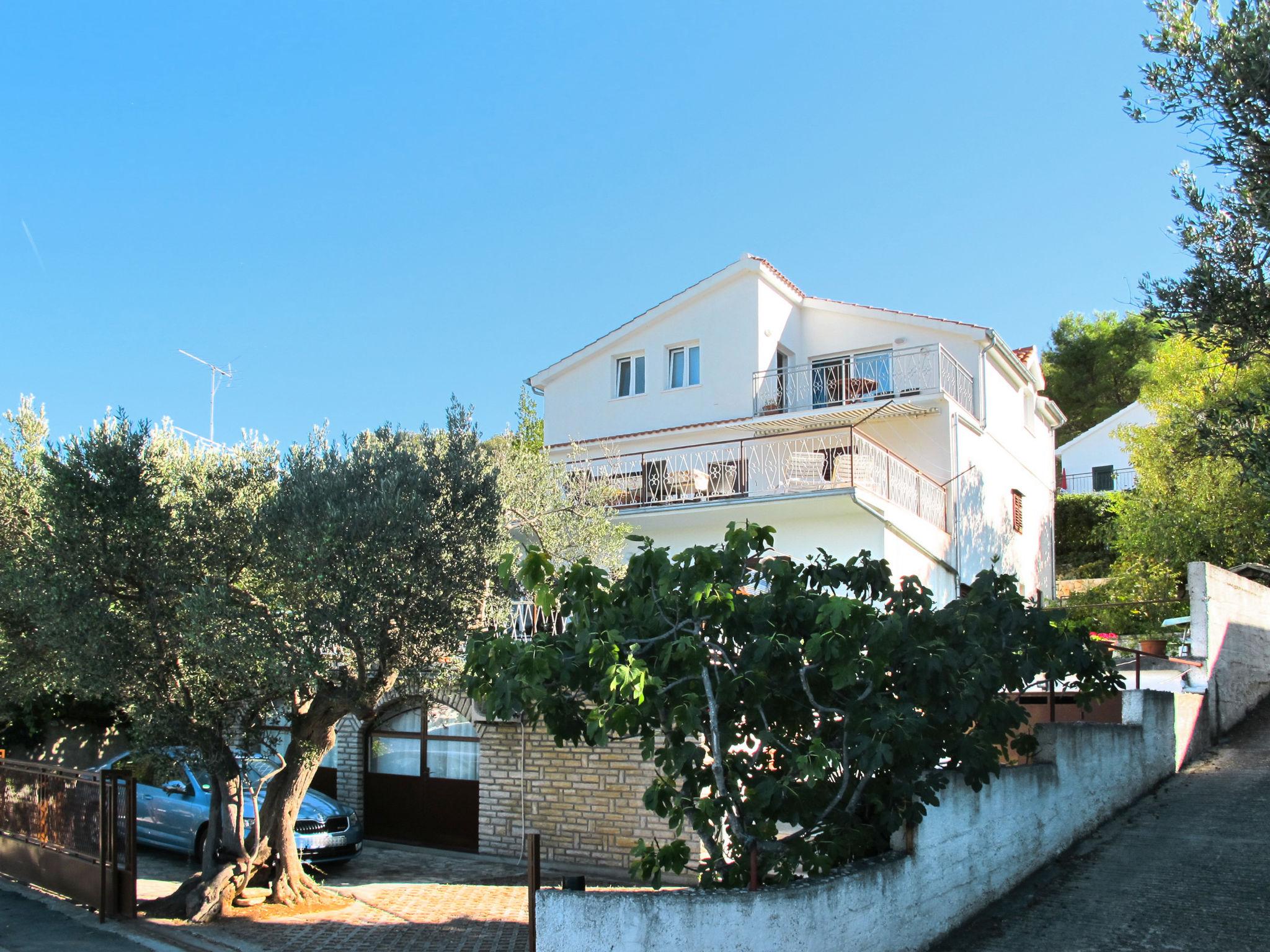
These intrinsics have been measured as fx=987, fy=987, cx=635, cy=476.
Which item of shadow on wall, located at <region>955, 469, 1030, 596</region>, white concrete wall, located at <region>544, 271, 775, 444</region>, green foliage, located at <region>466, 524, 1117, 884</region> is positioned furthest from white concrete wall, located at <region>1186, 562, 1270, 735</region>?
white concrete wall, located at <region>544, 271, 775, 444</region>

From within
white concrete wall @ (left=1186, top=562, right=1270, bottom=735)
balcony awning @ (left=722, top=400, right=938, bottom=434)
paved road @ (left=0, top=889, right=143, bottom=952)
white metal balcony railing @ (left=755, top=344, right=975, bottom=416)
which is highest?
white metal balcony railing @ (left=755, top=344, right=975, bottom=416)

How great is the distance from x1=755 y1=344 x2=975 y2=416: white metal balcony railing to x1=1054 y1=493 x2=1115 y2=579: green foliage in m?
13.0

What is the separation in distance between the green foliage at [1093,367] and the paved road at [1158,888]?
34380 mm

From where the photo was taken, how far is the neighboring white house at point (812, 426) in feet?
55.0

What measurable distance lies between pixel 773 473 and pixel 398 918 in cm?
1039

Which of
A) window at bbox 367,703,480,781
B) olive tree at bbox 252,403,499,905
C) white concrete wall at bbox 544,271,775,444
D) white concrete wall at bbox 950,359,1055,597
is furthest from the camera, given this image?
white concrete wall at bbox 544,271,775,444

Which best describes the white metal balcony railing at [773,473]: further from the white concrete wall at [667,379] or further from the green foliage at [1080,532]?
the green foliage at [1080,532]

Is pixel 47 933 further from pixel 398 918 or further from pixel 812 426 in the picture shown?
pixel 812 426

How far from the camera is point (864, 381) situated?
1972 centimetres

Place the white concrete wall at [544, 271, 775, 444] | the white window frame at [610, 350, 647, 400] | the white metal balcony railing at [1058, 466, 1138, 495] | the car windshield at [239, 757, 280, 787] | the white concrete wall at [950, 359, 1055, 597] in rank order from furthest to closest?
1. the white metal balcony railing at [1058, 466, 1138, 495]
2. the white window frame at [610, 350, 647, 400]
3. the white concrete wall at [544, 271, 775, 444]
4. the white concrete wall at [950, 359, 1055, 597]
5. the car windshield at [239, 757, 280, 787]

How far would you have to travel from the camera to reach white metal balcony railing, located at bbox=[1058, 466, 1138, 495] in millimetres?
37719

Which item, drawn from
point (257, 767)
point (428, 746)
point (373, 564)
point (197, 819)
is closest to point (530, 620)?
point (428, 746)

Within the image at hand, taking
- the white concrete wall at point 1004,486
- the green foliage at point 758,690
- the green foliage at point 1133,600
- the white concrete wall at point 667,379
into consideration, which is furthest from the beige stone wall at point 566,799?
the green foliage at point 1133,600

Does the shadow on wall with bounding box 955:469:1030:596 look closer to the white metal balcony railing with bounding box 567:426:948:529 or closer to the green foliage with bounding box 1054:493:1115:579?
the white metal balcony railing with bounding box 567:426:948:529
